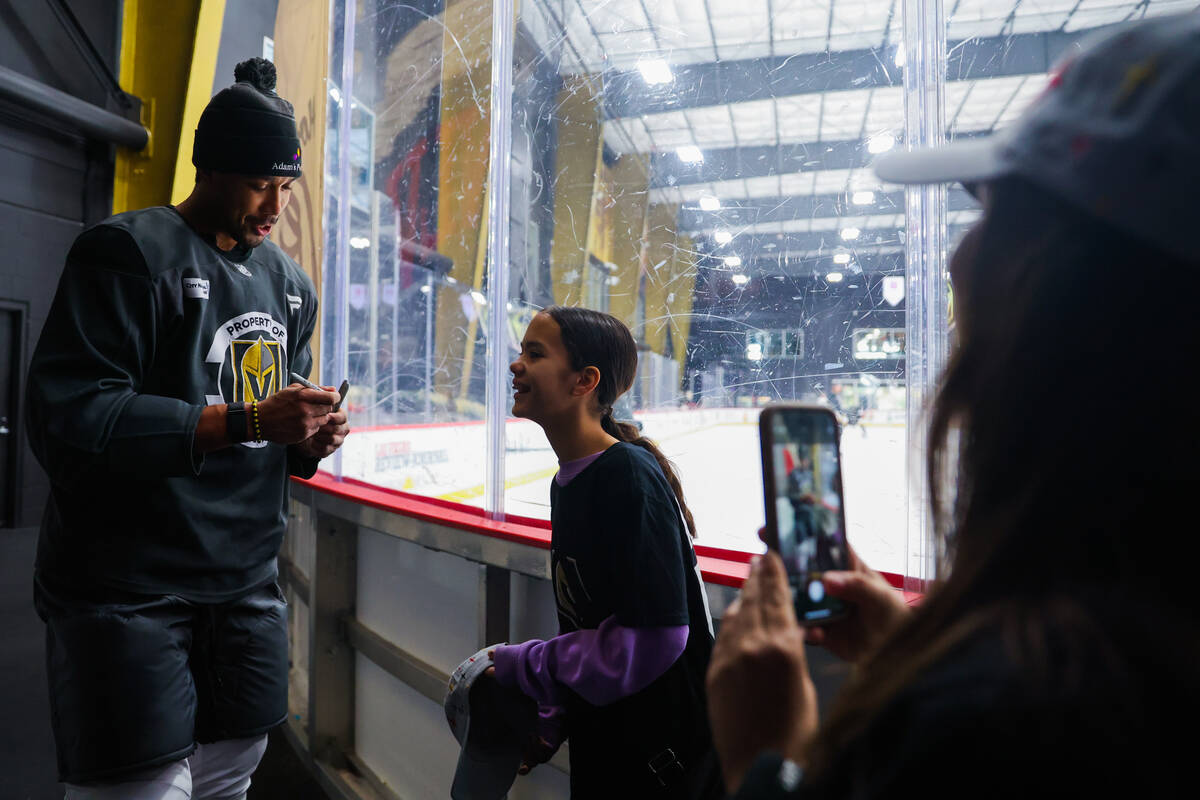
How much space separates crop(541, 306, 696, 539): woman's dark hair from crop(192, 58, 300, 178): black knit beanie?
56 cm

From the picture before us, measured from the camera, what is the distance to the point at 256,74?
143 cm

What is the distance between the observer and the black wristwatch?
3.92 ft

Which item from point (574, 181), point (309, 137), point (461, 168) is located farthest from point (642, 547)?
point (309, 137)

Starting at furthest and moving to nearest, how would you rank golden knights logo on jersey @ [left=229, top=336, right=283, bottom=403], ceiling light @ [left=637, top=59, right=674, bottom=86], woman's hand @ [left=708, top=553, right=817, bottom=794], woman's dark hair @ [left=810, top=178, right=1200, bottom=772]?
ceiling light @ [left=637, top=59, right=674, bottom=86]
golden knights logo on jersey @ [left=229, top=336, right=283, bottom=403]
woman's hand @ [left=708, top=553, right=817, bottom=794]
woman's dark hair @ [left=810, top=178, right=1200, bottom=772]

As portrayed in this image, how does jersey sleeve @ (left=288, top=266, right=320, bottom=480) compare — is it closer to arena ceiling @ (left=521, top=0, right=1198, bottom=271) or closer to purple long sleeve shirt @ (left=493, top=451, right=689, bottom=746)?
purple long sleeve shirt @ (left=493, top=451, right=689, bottom=746)

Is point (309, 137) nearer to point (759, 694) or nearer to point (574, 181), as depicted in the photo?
point (574, 181)

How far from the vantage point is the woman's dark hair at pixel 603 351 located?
4.41 feet

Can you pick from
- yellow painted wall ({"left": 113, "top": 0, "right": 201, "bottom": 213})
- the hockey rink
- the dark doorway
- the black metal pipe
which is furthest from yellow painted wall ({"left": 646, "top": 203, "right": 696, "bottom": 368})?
the dark doorway

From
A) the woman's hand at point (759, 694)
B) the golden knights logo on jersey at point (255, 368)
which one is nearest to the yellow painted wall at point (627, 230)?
the golden knights logo on jersey at point (255, 368)

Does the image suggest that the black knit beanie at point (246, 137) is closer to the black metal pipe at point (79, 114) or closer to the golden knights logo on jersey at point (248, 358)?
the golden knights logo on jersey at point (248, 358)

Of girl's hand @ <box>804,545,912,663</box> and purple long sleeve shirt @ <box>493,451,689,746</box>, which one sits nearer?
girl's hand @ <box>804,545,912,663</box>

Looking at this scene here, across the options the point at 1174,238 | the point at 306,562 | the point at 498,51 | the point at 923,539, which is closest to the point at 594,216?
the point at 498,51

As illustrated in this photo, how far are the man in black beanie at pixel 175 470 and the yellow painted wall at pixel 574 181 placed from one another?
693 millimetres

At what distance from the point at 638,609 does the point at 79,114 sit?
5215 millimetres
